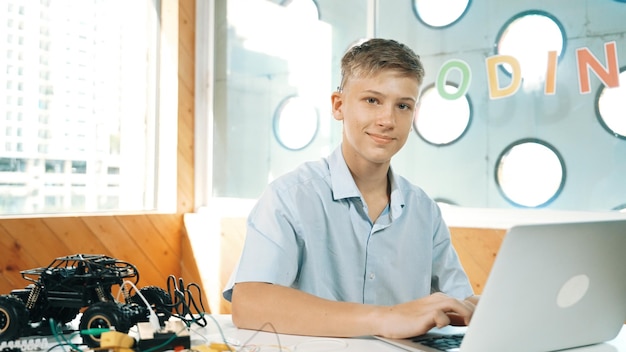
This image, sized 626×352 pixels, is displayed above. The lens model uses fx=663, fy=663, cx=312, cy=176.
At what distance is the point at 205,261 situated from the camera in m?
3.46

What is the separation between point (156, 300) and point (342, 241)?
43cm

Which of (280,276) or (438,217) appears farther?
(438,217)

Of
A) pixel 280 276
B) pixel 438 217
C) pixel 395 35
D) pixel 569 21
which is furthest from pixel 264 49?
pixel 280 276

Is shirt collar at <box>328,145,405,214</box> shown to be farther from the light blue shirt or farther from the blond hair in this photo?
the blond hair

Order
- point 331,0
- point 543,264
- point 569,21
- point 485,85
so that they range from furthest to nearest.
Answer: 1. point 331,0
2. point 485,85
3. point 569,21
4. point 543,264

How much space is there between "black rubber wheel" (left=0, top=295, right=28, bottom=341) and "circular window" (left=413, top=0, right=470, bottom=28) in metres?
2.14

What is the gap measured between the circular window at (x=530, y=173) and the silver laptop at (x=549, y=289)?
140 centimetres

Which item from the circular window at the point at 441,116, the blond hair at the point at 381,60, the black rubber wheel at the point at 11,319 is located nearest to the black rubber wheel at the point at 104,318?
the black rubber wheel at the point at 11,319

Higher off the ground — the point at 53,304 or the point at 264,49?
the point at 264,49

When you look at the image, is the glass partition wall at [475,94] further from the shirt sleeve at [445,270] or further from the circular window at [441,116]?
the shirt sleeve at [445,270]

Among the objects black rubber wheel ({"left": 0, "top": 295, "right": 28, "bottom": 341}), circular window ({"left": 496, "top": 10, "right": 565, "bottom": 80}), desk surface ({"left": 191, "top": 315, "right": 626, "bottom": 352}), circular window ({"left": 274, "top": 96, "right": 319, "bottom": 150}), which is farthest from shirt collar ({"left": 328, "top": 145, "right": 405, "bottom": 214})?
circular window ({"left": 274, "top": 96, "right": 319, "bottom": 150})

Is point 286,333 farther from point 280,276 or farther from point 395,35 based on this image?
point 395,35

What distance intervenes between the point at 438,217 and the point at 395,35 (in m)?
1.50

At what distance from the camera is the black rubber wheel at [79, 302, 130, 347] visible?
1120 mm
